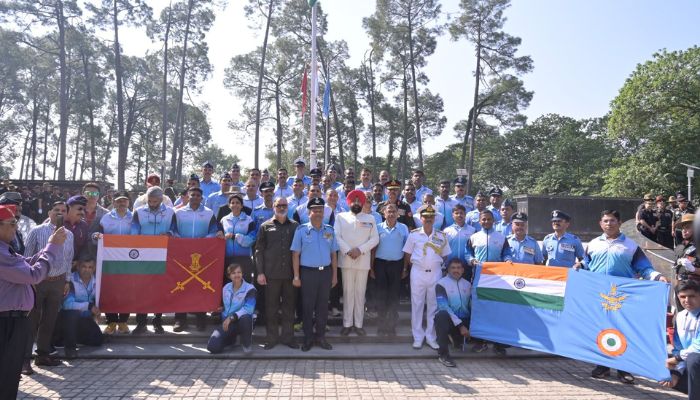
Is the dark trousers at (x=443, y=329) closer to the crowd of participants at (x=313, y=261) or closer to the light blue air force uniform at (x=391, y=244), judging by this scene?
the crowd of participants at (x=313, y=261)

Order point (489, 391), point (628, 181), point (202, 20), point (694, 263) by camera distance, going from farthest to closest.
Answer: point (202, 20) → point (628, 181) → point (694, 263) → point (489, 391)

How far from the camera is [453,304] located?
620 centimetres

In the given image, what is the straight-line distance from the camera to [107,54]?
30.3 m

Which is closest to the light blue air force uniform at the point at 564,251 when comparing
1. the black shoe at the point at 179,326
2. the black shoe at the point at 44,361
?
the black shoe at the point at 179,326

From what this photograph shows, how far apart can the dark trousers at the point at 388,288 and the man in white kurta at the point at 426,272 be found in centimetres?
31

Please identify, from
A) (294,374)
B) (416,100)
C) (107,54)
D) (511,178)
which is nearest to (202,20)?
(107,54)

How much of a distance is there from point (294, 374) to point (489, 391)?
2.22 meters

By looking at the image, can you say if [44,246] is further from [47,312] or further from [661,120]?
[661,120]

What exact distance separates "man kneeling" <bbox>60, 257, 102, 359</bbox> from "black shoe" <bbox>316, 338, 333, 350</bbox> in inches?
118

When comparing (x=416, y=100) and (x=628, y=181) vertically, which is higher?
(x=416, y=100)

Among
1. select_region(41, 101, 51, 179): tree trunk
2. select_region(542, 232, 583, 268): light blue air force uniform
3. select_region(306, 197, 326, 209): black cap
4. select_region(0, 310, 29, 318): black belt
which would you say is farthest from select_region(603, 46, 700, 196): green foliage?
select_region(41, 101, 51, 179): tree trunk

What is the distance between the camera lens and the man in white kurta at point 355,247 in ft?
20.8

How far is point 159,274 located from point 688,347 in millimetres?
6437

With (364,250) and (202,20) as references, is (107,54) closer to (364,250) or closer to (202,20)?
(202,20)
